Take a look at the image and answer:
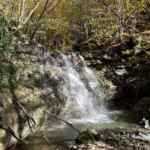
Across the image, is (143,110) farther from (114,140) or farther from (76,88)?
(114,140)

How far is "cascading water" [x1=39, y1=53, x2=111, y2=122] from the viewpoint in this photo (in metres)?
15.5

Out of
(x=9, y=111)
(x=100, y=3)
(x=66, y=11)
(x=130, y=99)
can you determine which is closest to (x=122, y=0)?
(x=100, y=3)

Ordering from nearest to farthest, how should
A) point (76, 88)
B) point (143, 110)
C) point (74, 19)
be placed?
point (143, 110) < point (76, 88) < point (74, 19)

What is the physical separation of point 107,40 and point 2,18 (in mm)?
9738

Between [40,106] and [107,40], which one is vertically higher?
[107,40]

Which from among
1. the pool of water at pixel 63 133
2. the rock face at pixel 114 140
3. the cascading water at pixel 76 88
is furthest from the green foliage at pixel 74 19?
the rock face at pixel 114 140

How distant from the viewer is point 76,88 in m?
17.5

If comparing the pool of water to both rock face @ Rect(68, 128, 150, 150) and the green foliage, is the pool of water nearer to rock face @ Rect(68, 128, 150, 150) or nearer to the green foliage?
rock face @ Rect(68, 128, 150, 150)

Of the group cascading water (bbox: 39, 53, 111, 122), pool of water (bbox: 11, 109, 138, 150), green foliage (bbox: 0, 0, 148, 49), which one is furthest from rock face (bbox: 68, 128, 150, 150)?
green foliage (bbox: 0, 0, 148, 49)

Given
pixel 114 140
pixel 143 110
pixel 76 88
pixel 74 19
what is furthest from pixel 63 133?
pixel 74 19

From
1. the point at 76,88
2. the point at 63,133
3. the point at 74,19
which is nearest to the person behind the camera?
the point at 63,133

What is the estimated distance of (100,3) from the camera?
24.6 metres

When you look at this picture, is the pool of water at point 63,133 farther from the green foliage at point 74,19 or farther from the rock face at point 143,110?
the green foliage at point 74,19

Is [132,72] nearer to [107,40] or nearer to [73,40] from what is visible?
[107,40]
